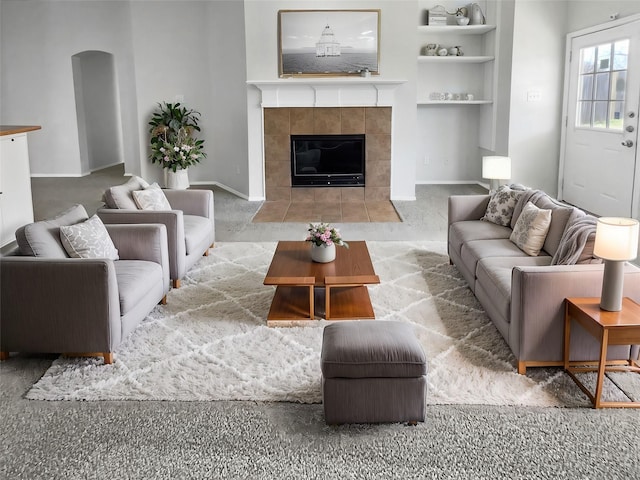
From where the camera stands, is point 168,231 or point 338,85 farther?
point 338,85

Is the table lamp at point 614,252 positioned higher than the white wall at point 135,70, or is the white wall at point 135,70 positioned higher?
Answer: the white wall at point 135,70

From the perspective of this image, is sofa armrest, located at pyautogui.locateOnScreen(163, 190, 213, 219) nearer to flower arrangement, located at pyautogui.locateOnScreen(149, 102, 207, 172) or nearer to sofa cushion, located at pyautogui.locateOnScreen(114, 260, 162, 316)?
sofa cushion, located at pyautogui.locateOnScreen(114, 260, 162, 316)

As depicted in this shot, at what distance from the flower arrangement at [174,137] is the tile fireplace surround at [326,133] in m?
1.37

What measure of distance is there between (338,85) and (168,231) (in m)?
4.39

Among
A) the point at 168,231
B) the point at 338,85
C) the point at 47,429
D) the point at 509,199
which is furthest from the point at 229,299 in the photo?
the point at 338,85

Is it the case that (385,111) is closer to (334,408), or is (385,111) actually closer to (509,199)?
(509,199)

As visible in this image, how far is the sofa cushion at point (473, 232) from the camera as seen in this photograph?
17.0 feet

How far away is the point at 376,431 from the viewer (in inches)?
119

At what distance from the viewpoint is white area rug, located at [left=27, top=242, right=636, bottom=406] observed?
3.42m

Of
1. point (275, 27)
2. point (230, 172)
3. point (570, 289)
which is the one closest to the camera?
point (570, 289)

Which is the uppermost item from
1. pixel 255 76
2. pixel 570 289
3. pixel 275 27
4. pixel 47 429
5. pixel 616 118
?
pixel 275 27

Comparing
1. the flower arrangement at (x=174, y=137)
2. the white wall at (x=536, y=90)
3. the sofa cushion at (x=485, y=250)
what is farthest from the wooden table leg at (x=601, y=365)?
the flower arrangement at (x=174, y=137)

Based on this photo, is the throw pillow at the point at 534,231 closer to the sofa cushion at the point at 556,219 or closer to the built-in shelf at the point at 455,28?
the sofa cushion at the point at 556,219

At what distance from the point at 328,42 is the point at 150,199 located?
13.8 feet
